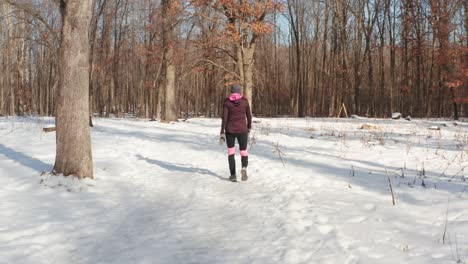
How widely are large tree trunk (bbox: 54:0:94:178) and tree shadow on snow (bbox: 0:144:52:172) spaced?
4.60 ft

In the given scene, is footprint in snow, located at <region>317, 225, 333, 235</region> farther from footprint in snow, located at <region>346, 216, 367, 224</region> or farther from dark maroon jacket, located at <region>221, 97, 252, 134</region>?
dark maroon jacket, located at <region>221, 97, 252, 134</region>

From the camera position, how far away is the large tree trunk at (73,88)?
610 cm

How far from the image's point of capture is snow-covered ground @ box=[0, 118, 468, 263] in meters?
3.37

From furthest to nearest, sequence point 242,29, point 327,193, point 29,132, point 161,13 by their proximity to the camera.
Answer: point 161,13, point 242,29, point 29,132, point 327,193

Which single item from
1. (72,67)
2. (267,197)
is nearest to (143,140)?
(72,67)

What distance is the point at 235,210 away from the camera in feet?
15.9

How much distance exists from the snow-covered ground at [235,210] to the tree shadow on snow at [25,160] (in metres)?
0.04

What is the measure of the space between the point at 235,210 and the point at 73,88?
12.5 feet

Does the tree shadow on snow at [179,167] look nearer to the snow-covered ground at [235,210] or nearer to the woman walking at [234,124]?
the snow-covered ground at [235,210]

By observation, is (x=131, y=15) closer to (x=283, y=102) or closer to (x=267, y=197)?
(x=283, y=102)

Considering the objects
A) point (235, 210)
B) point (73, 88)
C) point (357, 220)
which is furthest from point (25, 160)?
point (357, 220)

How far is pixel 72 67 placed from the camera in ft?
20.1

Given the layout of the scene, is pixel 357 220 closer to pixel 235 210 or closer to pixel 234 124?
pixel 235 210

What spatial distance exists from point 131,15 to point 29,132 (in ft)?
114
